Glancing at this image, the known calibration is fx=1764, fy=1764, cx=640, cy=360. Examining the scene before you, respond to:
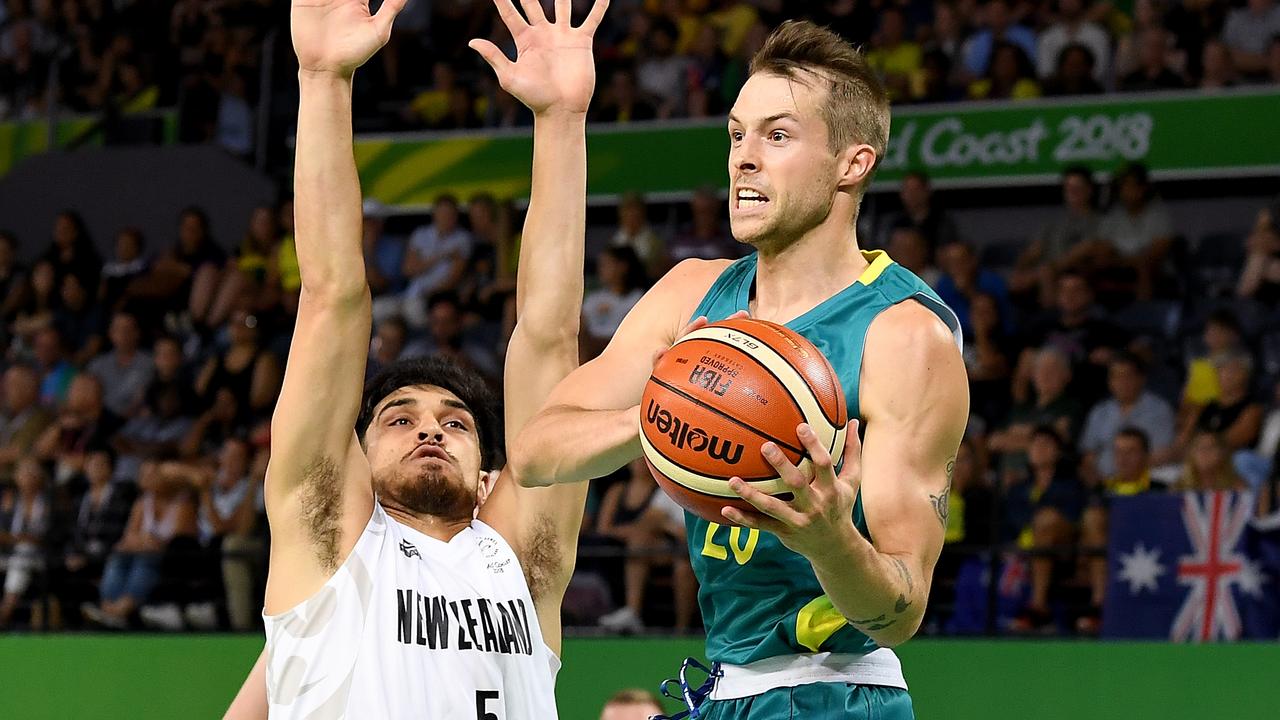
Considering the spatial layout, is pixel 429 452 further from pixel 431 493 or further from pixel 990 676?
pixel 990 676

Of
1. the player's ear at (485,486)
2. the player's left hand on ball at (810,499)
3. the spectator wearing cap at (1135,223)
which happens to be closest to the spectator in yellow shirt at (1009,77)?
the spectator wearing cap at (1135,223)

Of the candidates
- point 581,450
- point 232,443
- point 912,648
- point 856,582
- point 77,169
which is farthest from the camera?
point 77,169

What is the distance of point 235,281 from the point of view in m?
13.7

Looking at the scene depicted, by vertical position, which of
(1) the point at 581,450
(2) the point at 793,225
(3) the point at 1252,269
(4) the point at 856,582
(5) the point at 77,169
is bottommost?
(4) the point at 856,582

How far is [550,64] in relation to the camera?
4.77 meters

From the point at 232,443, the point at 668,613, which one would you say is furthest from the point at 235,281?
the point at 668,613

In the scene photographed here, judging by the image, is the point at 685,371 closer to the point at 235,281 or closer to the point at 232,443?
the point at 232,443

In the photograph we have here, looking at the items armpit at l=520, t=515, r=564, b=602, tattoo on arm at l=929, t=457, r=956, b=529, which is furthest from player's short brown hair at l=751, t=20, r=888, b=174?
armpit at l=520, t=515, r=564, b=602

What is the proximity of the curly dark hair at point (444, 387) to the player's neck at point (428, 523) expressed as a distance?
0.95ft

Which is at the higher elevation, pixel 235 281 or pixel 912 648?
pixel 235 281

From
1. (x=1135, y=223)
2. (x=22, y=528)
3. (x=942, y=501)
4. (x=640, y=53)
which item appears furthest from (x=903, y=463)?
(x=640, y=53)

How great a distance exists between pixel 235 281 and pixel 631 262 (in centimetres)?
364

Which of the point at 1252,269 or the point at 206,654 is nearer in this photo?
the point at 206,654

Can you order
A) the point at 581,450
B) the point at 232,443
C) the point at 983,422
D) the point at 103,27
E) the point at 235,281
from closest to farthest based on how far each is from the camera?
1. the point at 581,450
2. the point at 983,422
3. the point at 232,443
4. the point at 235,281
5. the point at 103,27
